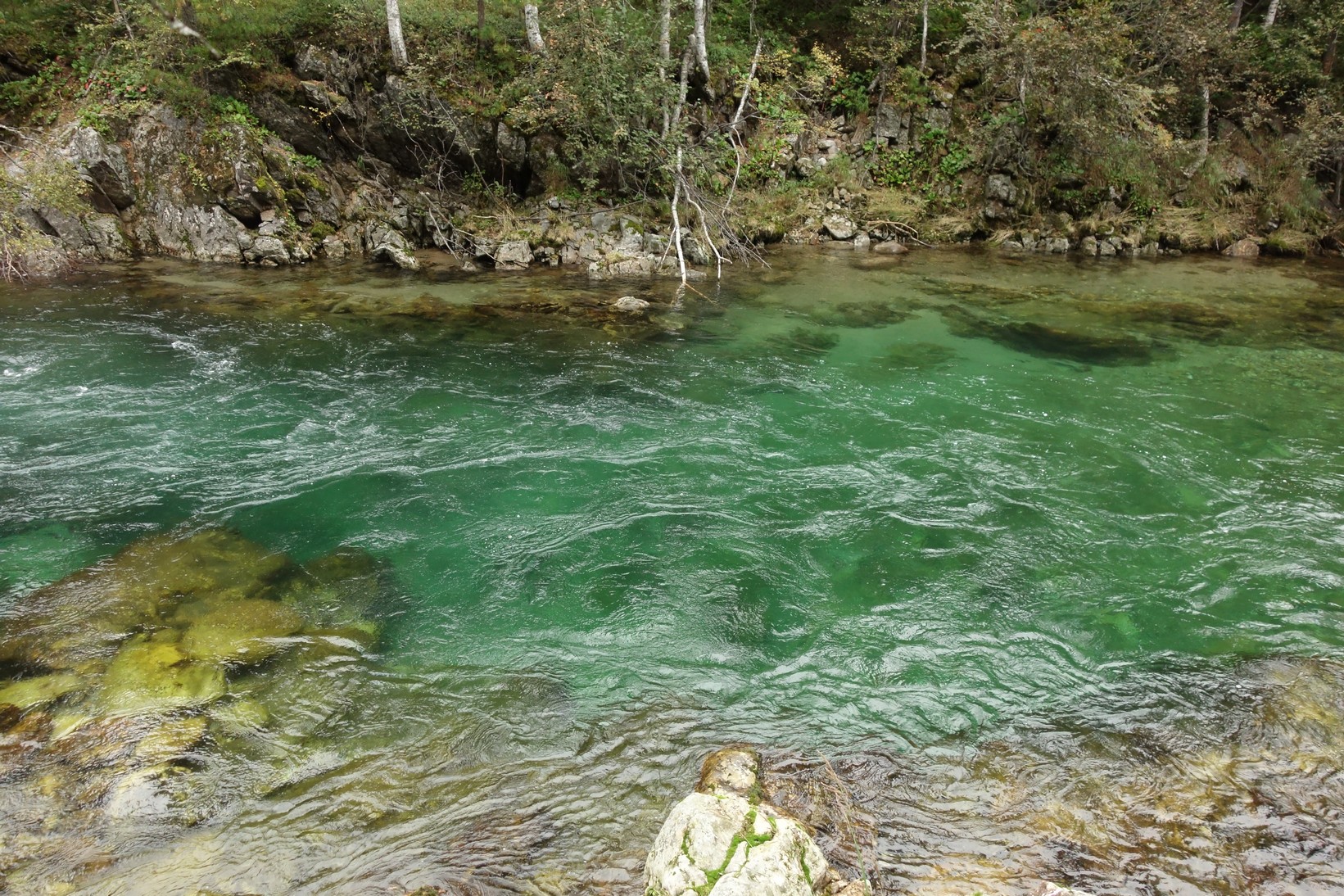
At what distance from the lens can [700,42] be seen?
2067cm

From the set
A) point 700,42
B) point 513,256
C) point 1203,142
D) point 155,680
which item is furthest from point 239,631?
point 1203,142

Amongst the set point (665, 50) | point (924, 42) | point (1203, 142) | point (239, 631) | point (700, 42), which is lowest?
point (239, 631)

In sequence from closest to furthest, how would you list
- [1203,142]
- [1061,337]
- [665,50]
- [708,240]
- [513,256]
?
[1061,337]
[708,240]
[513,256]
[665,50]
[1203,142]

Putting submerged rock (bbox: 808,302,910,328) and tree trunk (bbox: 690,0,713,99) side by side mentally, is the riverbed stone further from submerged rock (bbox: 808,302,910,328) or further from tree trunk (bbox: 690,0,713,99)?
tree trunk (bbox: 690,0,713,99)

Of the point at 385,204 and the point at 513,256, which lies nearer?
the point at 513,256

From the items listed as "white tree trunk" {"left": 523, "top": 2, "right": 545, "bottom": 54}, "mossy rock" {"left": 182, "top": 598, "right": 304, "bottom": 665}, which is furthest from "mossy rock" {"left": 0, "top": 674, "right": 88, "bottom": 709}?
"white tree trunk" {"left": 523, "top": 2, "right": 545, "bottom": 54}

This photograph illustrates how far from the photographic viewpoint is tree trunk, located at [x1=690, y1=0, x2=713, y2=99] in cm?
1997

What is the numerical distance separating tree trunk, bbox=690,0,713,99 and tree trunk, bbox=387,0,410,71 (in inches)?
321

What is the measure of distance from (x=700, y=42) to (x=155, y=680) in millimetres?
21210

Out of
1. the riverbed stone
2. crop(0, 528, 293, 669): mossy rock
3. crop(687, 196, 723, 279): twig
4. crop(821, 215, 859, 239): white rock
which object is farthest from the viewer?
crop(821, 215, 859, 239): white rock

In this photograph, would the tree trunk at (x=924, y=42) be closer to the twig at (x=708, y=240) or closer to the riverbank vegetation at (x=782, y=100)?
the riverbank vegetation at (x=782, y=100)

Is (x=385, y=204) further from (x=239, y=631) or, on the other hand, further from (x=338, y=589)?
(x=239, y=631)

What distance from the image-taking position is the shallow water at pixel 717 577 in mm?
4234

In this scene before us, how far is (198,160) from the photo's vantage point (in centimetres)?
1772
